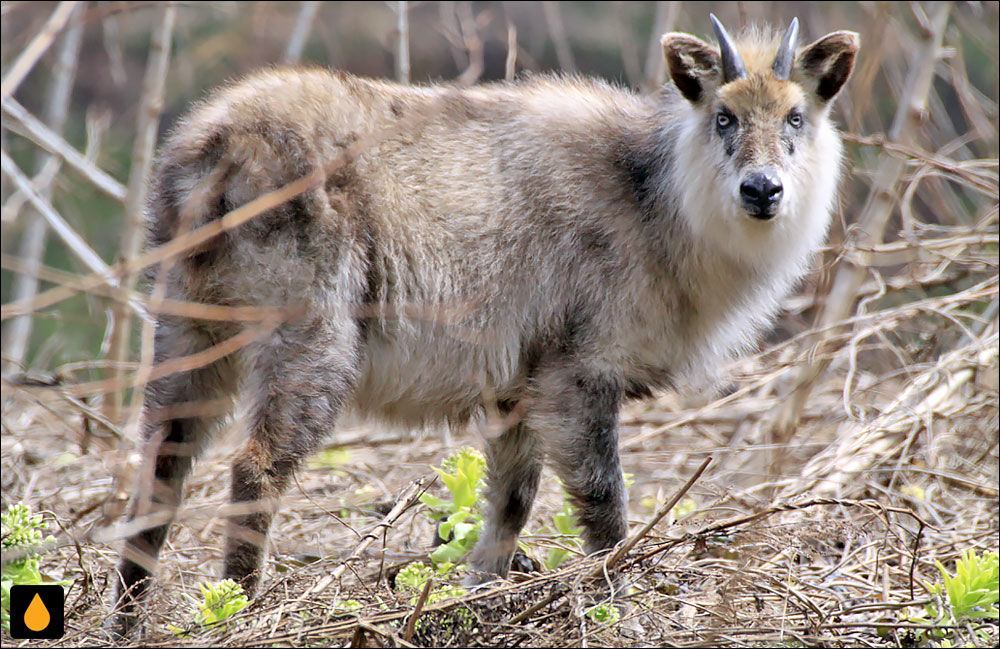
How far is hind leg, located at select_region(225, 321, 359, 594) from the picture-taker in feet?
12.2

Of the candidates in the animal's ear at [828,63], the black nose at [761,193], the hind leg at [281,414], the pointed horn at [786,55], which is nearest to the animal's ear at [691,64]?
the pointed horn at [786,55]

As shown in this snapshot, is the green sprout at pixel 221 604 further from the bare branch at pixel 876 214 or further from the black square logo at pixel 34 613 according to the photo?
the bare branch at pixel 876 214

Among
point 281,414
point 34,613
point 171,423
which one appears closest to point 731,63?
point 281,414

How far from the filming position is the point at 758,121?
401cm

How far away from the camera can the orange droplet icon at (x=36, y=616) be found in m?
3.16

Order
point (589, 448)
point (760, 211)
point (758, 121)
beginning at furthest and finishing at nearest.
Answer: point (589, 448) < point (758, 121) < point (760, 211)

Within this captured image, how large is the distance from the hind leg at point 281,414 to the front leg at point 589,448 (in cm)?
86

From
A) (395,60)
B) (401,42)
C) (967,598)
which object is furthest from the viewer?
(395,60)

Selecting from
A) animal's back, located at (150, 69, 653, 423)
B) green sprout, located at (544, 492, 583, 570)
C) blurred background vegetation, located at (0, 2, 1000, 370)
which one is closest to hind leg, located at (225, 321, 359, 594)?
animal's back, located at (150, 69, 653, 423)

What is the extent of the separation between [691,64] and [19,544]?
117 inches

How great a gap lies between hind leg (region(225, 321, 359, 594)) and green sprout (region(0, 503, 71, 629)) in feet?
2.24

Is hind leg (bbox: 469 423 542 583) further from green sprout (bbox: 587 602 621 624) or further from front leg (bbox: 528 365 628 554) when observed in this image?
green sprout (bbox: 587 602 621 624)

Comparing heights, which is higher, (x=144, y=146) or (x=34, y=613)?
(x=144, y=146)

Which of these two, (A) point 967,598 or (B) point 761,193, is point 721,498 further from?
(B) point 761,193
